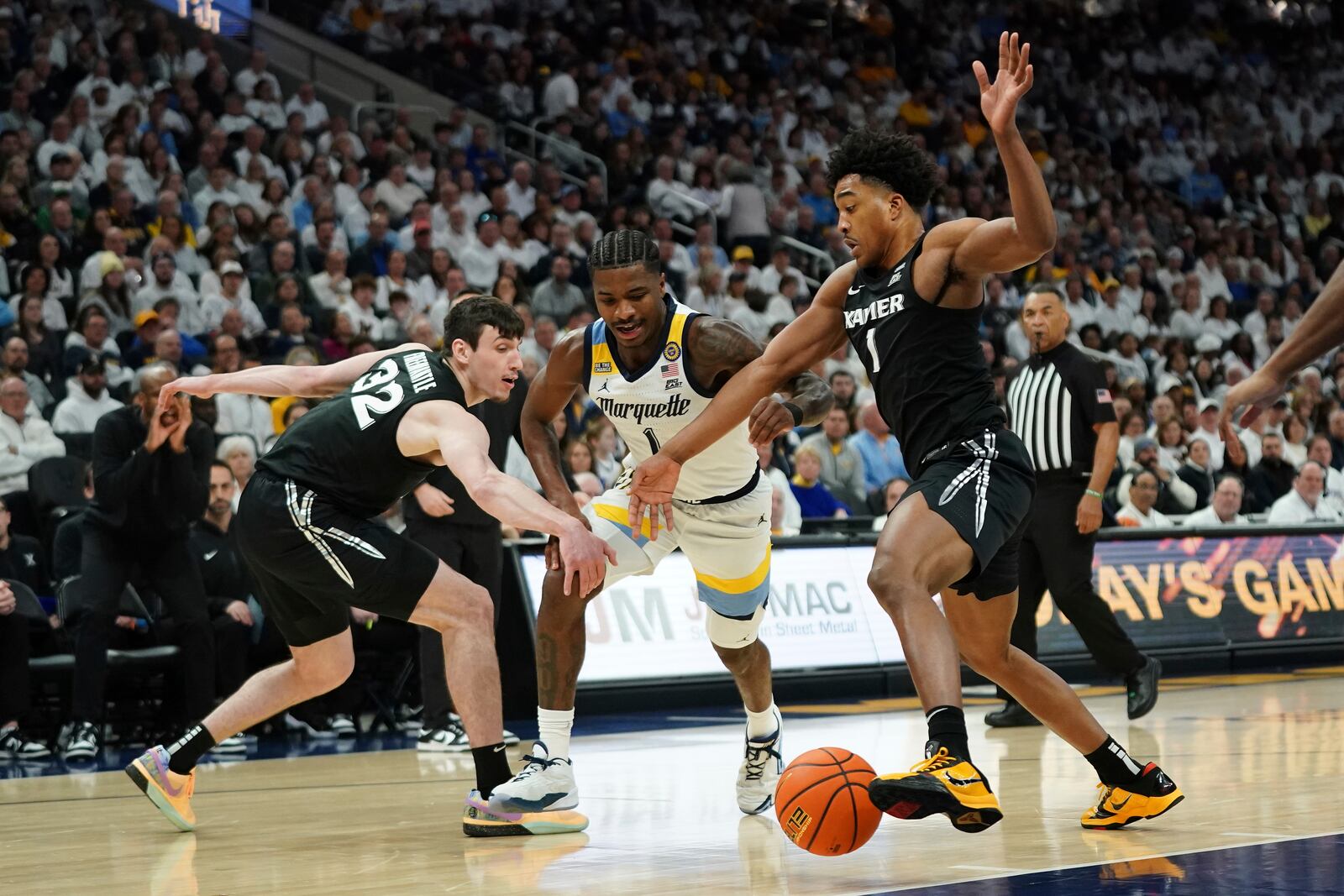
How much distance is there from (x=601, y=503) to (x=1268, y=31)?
27.3 m

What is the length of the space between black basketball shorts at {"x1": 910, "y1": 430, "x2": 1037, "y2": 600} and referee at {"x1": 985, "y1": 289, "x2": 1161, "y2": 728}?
432cm

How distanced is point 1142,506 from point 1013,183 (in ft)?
32.3

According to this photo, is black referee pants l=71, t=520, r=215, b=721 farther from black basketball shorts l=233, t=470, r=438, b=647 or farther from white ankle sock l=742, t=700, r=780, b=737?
white ankle sock l=742, t=700, r=780, b=737

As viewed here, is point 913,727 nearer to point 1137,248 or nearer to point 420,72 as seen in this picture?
point 420,72

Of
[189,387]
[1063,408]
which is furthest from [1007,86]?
[1063,408]

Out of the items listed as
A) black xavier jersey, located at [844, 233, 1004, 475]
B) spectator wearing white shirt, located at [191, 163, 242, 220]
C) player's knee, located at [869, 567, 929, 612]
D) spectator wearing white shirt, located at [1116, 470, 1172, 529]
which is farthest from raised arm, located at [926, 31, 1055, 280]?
spectator wearing white shirt, located at [191, 163, 242, 220]

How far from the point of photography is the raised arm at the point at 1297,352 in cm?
315

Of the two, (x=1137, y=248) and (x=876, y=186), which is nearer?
(x=876, y=186)

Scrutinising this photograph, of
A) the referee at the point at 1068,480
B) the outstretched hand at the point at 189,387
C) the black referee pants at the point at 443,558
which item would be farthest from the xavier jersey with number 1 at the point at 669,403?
the referee at the point at 1068,480

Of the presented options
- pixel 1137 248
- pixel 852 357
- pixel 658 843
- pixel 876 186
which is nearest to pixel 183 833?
pixel 658 843

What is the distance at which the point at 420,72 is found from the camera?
20.4 metres

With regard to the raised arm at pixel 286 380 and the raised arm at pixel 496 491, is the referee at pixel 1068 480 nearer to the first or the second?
the raised arm at pixel 286 380

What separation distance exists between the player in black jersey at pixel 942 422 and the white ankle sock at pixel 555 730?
841 mm

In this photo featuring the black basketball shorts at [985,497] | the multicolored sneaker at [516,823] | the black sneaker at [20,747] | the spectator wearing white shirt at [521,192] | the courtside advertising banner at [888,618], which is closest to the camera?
the black basketball shorts at [985,497]
